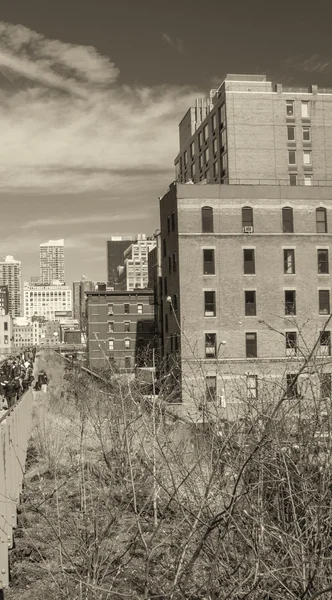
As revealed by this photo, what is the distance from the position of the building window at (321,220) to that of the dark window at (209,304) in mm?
10753

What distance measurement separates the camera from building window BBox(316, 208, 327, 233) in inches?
2119

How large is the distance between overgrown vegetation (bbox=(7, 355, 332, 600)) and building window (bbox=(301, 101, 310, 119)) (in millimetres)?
61411

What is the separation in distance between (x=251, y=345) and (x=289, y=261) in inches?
308

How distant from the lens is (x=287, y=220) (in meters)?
53.5

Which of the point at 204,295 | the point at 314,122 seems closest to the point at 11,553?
the point at 204,295

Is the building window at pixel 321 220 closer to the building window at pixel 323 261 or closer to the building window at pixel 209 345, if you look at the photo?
the building window at pixel 323 261

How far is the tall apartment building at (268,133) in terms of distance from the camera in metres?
70.8

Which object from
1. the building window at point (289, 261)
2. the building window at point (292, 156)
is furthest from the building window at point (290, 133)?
the building window at point (289, 261)

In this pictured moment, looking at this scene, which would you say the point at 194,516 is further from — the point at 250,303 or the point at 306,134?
the point at 306,134

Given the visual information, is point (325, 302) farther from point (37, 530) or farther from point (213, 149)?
point (37, 530)

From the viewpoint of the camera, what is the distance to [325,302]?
53.8 meters

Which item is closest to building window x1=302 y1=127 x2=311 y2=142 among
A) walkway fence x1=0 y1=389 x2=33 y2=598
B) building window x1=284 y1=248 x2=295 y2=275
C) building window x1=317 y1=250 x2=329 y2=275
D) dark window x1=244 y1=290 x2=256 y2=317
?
building window x1=317 y1=250 x2=329 y2=275

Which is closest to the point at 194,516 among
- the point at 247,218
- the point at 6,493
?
the point at 6,493

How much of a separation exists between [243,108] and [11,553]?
66.0 metres
